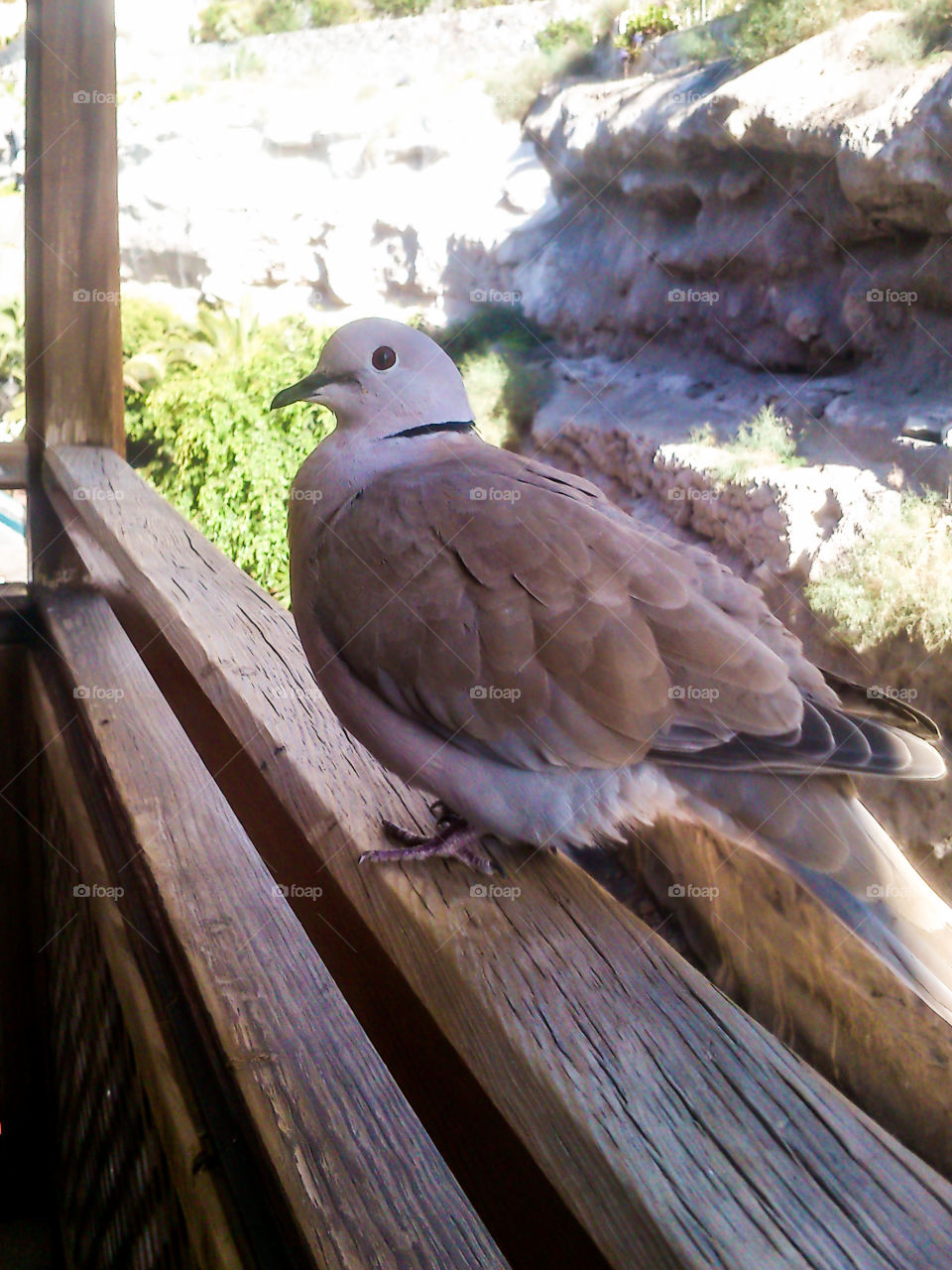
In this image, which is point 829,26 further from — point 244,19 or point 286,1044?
point 286,1044

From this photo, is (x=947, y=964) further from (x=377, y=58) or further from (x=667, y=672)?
(x=377, y=58)

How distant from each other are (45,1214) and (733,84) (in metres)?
7.01

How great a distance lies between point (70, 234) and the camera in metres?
1.34

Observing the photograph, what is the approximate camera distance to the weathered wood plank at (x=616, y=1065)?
294mm

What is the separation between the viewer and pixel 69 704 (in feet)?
3.76

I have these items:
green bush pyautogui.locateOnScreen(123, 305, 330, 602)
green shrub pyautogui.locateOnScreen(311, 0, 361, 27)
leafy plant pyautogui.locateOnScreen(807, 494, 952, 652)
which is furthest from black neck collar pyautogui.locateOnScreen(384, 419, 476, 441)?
green shrub pyautogui.locateOnScreen(311, 0, 361, 27)

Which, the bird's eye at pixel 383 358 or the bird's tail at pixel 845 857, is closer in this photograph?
the bird's tail at pixel 845 857

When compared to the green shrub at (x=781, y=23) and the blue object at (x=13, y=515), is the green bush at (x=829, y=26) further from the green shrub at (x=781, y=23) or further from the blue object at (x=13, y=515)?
the blue object at (x=13, y=515)

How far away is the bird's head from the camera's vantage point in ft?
2.16

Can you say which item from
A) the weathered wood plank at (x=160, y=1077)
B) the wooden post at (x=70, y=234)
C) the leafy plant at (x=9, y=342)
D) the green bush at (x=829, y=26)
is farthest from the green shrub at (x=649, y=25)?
the weathered wood plank at (x=160, y=1077)

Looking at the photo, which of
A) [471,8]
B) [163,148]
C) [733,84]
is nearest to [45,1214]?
[733,84]

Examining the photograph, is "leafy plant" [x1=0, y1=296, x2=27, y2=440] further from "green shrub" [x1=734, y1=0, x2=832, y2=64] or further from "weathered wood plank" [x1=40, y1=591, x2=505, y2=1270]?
"green shrub" [x1=734, y1=0, x2=832, y2=64]

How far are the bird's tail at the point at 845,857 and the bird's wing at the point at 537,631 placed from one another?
0.04 metres

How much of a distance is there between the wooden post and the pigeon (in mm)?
865
